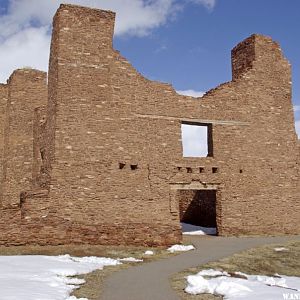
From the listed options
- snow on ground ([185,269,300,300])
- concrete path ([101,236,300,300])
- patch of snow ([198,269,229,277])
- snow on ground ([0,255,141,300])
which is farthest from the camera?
patch of snow ([198,269,229,277])

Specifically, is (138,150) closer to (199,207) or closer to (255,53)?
(255,53)

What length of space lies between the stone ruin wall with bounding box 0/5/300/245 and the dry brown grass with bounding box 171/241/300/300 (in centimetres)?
322

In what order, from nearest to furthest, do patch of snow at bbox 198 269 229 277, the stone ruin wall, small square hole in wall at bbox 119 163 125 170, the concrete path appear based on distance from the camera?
the concrete path, patch of snow at bbox 198 269 229 277, the stone ruin wall, small square hole in wall at bbox 119 163 125 170

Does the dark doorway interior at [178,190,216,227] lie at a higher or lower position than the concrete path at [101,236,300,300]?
higher

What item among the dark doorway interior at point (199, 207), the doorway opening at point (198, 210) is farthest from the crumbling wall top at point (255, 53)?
the dark doorway interior at point (199, 207)

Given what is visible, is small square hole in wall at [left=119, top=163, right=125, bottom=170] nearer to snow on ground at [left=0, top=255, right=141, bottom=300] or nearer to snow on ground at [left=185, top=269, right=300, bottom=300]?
snow on ground at [left=0, top=255, right=141, bottom=300]

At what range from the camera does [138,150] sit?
55.6ft

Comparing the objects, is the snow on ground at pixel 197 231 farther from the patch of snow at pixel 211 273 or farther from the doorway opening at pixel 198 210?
the patch of snow at pixel 211 273

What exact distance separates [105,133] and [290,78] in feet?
32.8

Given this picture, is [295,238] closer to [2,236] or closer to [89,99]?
[89,99]

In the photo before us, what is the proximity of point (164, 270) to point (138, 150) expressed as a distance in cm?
667

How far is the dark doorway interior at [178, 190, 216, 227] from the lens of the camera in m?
22.9

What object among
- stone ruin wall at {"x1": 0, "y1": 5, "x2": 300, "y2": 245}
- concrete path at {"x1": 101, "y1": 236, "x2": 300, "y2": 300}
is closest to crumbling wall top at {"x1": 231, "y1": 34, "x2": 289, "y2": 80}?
stone ruin wall at {"x1": 0, "y1": 5, "x2": 300, "y2": 245}

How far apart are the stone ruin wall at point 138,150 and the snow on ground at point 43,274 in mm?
2854
